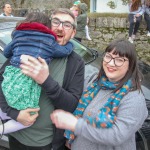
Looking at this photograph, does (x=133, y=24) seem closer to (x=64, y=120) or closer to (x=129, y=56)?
(x=129, y=56)

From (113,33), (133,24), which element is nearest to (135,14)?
(133,24)

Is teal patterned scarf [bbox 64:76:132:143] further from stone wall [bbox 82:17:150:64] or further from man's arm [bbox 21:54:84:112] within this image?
stone wall [bbox 82:17:150:64]

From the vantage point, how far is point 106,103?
148 cm

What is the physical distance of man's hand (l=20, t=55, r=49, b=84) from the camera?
1.35 meters

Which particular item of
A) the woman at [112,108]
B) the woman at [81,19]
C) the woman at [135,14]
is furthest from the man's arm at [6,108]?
the woman at [135,14]

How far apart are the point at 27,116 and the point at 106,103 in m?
0.47

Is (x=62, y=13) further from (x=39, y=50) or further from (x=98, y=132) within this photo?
(x=98, y=132)

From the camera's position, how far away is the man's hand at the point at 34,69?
135 cm

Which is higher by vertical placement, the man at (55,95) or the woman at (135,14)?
the man at (55,95)

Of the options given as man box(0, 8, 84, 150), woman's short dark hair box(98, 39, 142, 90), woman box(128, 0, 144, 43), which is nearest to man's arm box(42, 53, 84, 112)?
man box(0, 8, 84, 150)

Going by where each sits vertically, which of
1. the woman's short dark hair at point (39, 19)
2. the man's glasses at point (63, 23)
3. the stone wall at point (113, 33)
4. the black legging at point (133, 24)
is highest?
the woman's short dark hair at point (39, 19)

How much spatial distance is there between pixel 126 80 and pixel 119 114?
0.69 feet

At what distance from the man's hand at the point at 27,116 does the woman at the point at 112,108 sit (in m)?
0.12

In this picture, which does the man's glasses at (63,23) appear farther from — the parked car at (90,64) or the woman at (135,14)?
the woman at (135,14)
